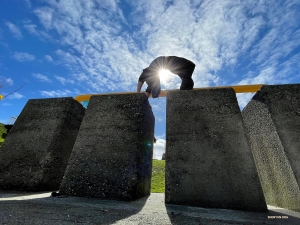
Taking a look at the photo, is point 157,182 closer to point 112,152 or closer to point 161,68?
point 112,152

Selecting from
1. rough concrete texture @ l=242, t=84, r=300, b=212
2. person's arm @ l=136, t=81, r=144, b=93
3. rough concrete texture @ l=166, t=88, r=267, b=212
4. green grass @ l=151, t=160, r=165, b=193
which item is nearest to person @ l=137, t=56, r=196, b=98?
person's arm @ l=136, t=81, r=144, b=93

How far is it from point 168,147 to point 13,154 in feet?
8.27

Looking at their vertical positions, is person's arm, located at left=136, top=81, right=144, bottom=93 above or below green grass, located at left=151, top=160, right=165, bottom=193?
above

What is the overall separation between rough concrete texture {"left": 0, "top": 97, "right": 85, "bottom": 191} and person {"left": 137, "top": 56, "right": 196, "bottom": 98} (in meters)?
1.94

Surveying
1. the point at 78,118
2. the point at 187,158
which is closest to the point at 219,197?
the point at 187,158

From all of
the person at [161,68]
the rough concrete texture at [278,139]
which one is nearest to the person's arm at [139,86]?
the person at [161,68]

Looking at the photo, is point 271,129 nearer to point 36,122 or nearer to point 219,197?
point 219,197

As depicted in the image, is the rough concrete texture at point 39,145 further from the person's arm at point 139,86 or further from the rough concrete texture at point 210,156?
the rough concrete texture at point 210,156

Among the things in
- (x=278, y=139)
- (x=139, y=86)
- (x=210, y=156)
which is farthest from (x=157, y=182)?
(x=278, y=139)

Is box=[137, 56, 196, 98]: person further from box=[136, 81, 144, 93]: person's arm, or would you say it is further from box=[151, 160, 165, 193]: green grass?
box=[151, 160, 165, 193]: green grass

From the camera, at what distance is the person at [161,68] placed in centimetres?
451

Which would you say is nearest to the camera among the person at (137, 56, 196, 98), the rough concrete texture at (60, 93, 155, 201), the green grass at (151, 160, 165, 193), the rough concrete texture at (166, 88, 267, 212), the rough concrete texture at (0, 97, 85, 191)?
the rough concrete texture at (166, 88, 267, 212)

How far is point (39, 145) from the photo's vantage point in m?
2.90

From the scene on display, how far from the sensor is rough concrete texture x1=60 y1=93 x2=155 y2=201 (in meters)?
2.26
